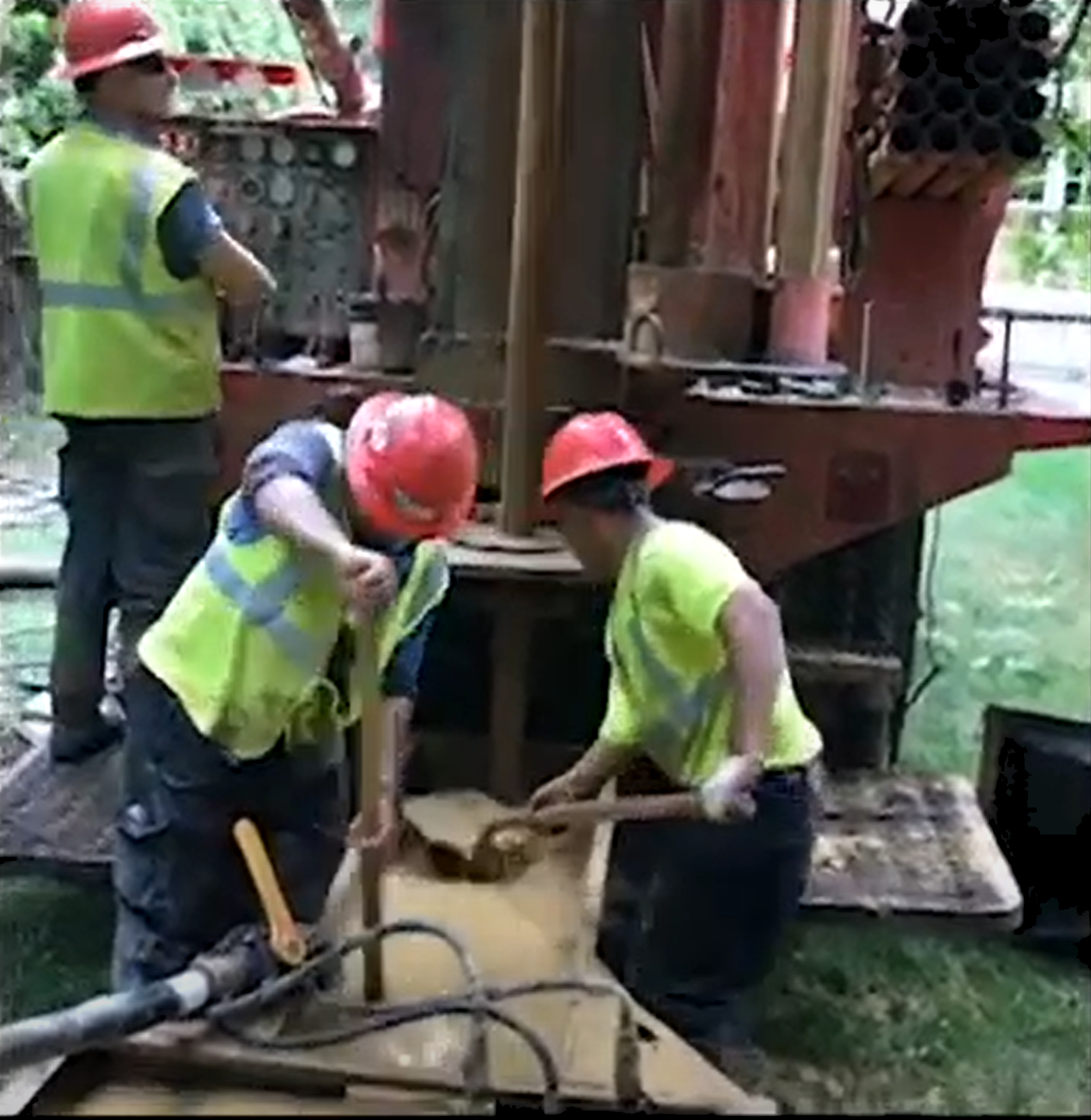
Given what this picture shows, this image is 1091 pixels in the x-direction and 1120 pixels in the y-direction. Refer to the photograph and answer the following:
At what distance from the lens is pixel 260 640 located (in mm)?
3656

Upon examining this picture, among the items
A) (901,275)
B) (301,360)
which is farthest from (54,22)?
(901,275)

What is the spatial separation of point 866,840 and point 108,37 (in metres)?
2.39

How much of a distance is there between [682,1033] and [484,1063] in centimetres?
127

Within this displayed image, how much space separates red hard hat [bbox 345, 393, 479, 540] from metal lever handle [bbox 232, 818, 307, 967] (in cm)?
54

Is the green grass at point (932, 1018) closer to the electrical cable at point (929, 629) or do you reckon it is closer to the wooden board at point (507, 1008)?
the electrical cable at point (929, 629)

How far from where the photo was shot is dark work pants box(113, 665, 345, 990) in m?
3.78

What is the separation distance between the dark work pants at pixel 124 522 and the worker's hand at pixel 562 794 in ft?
3.66

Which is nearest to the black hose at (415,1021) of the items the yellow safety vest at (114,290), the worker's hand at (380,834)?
the worker's hand at (380,834)

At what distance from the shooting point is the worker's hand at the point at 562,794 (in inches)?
165

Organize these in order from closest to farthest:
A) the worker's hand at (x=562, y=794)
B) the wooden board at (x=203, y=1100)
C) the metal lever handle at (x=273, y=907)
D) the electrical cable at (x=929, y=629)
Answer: the wooden board at (x=203, y=1100), the metal lever handle at (x=273, y=907), the worker's hand at (x=562, y=794), the electrical cable at (x=929, y=629)

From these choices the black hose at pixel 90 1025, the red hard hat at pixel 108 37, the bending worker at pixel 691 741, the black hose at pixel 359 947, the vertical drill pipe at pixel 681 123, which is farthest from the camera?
the red hard hat at pixel 108 37

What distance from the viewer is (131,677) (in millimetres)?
4012

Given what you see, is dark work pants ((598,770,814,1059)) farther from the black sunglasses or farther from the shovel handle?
the black sunglasses

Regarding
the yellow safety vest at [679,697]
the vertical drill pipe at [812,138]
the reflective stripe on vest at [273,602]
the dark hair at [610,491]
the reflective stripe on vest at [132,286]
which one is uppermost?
the vertical drill pipe at [812,138]
